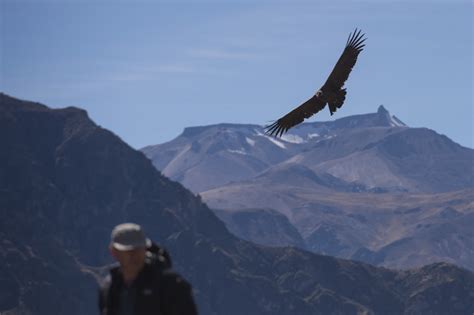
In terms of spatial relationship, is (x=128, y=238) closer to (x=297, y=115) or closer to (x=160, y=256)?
(x=160, y=256)

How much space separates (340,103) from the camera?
44.2 meters

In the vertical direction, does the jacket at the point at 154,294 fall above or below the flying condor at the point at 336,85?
below

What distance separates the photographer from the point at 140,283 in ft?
50.7

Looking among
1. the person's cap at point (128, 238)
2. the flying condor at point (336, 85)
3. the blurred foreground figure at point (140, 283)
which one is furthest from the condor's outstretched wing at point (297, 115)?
the person's cap at point (128, 238)

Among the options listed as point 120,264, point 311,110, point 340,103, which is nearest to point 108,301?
point 120,264

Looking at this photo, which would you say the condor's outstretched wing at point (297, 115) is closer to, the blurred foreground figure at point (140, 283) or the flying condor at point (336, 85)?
the flying condor at point (336, 85)

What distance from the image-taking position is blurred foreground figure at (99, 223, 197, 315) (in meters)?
15.1

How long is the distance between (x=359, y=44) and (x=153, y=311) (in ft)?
105

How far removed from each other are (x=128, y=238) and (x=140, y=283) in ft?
2.15

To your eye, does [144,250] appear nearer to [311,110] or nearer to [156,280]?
[156,280]

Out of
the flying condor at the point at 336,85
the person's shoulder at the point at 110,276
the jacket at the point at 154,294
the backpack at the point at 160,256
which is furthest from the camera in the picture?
the flying condor at the point at 336,85

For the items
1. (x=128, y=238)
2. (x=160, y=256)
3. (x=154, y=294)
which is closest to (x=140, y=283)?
(x=154, y=294)

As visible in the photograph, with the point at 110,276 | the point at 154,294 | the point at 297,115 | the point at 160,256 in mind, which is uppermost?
the point at 297,115

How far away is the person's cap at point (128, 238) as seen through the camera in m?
15.1
